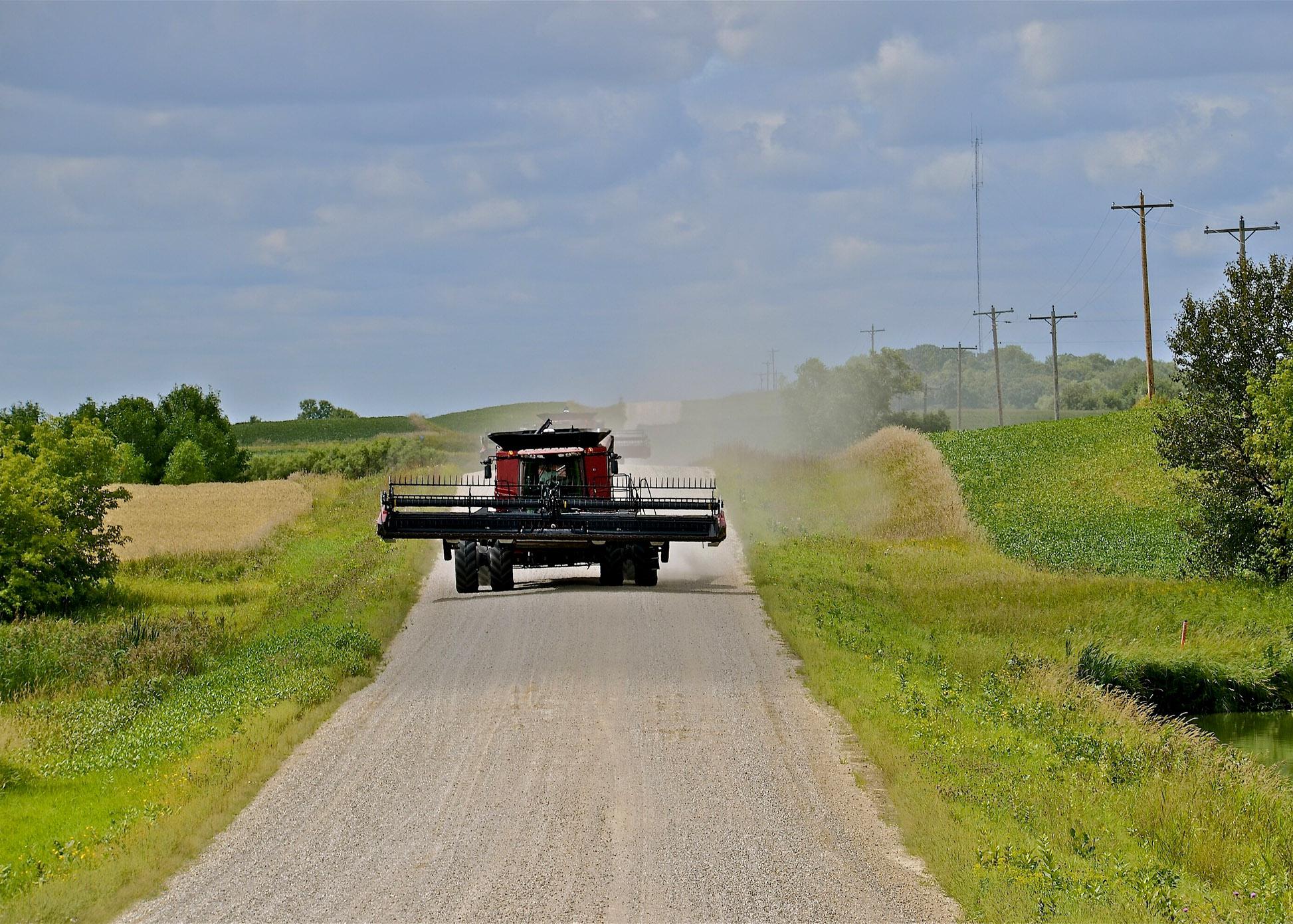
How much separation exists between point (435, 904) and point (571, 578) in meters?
19.2

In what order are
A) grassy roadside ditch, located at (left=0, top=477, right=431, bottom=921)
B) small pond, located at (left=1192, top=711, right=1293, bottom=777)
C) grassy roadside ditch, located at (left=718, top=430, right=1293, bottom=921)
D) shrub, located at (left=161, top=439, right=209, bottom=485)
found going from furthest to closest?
shrub, located at (left=161, top=439, right=209, bottom=485) → small pond, located at (left=1192, top=711, right=1293, bottom=777) → grassy roadside ditch, located at (left=0, top=477, right=431, bottom=921) → grassy roadside ditch, located at (left=718, top=430, right=1293, bottom=921)

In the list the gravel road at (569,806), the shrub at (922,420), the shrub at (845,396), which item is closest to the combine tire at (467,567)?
the gravel road at (569,806)

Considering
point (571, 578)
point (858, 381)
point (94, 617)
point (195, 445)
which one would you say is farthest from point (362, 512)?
point (858, 381)

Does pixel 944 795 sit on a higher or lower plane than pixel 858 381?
lower

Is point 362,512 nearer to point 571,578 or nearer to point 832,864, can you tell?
point 571,578

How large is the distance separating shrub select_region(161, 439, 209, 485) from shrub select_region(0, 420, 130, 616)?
56.6 meters

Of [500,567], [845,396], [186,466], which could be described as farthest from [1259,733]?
[845,396]

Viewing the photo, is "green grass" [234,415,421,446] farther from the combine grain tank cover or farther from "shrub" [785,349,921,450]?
the combine grain tank cover

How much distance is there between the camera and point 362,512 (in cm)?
5319

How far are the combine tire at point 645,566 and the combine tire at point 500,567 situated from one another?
2.73 meters

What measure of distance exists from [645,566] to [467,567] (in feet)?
12.7

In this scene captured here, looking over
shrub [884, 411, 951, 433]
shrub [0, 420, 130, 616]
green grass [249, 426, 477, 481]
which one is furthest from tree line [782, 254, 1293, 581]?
shrub [884, 411, 951, 433]

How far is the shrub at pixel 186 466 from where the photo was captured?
3851 inches

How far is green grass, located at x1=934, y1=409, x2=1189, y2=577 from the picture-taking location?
4444 centimetres
